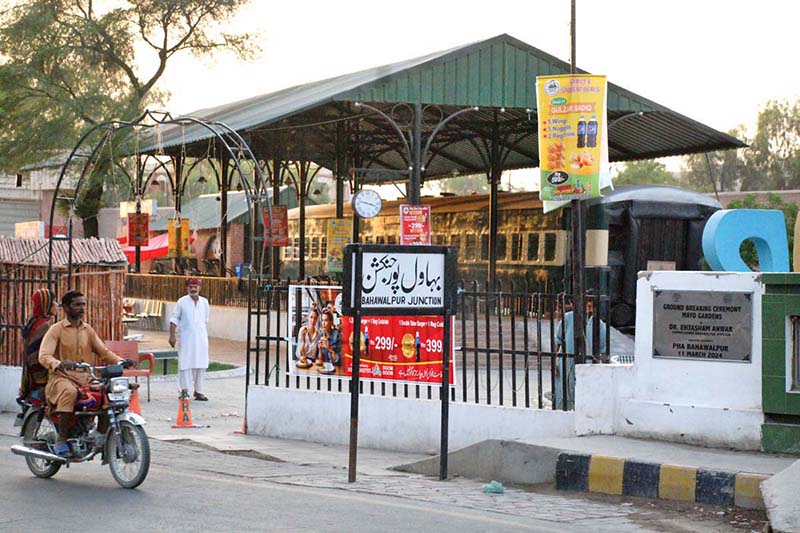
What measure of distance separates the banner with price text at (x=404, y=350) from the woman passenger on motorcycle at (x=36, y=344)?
315 cm

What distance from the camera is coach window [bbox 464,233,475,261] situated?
34.4 meters

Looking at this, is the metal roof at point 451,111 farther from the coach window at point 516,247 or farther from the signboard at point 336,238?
the coach window at point 516,247

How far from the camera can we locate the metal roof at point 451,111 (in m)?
27.1

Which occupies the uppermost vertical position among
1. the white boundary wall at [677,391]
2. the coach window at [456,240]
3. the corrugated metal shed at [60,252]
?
the coach window at [456,240]

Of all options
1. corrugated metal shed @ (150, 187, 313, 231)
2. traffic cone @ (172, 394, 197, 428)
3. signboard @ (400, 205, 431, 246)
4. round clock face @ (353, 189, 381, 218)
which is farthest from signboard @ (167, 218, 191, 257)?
traffic cone @ (172, 394, 197, 428)

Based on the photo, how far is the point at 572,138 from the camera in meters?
12.0

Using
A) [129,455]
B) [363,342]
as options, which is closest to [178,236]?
[363,342]

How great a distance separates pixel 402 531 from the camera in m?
7.75

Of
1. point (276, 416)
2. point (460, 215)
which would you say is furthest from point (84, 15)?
point (276, 416)

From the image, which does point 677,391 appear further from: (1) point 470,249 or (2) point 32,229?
(2) point 32,229

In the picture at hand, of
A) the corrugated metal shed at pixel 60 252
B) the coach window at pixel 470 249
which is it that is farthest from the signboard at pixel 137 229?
the corrugated metal shed at pixel 60 252

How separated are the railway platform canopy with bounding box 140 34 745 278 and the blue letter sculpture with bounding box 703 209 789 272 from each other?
44.0ft

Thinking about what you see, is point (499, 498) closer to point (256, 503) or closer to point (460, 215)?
point (256, 503)

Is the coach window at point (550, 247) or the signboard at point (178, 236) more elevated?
the signboard at point (178, 236)
